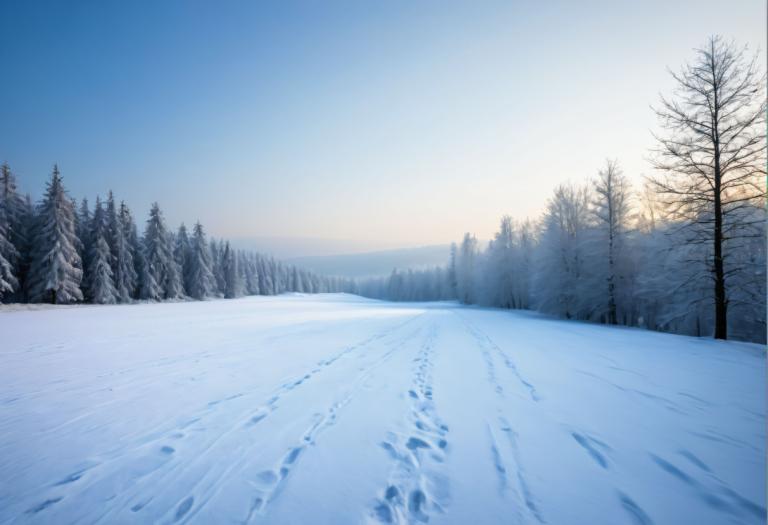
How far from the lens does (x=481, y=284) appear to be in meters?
55.8

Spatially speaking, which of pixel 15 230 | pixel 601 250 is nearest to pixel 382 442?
pixel 601 250

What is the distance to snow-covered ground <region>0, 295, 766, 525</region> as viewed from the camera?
267 cm

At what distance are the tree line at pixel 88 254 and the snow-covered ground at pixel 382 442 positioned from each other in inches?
1281

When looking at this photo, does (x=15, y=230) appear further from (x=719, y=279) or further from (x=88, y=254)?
(x=719, y=279)

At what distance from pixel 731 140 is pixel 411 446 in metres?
16.9

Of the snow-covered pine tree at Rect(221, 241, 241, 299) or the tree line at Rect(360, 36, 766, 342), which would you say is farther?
the snow-covered pine tree at Rect(221, 241, 241, 299)

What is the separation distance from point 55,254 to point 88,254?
6.06m

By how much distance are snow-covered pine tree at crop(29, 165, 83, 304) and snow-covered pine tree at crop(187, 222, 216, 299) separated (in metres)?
16.6

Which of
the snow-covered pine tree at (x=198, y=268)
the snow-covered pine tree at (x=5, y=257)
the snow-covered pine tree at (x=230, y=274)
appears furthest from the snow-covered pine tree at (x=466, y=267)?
the snow-covered pine tree at (x=5, y=257)

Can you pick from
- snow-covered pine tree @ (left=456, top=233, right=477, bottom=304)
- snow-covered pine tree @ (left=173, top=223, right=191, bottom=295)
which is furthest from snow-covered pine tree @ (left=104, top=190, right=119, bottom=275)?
snow-covered pine tree @ (left=456, top=233, right=477, bottom=304)

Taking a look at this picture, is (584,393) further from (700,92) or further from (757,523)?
(700,92)

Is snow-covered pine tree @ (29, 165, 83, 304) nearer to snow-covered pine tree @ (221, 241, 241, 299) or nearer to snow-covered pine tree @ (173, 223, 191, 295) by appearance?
snow-covered pine tree @ (173, 223, 191, 295)

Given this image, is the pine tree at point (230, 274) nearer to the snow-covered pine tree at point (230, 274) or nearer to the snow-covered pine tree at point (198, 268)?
the snow-covered pine tree at point (230, 274)

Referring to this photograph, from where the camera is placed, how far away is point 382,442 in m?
3.82
